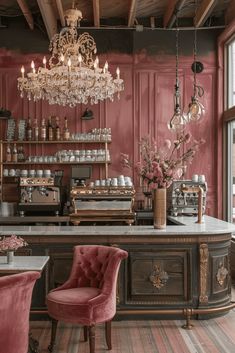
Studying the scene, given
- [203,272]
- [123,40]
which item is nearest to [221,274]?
[203,272]

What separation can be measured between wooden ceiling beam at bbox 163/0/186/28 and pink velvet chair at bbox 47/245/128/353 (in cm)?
412

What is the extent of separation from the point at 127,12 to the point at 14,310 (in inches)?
254

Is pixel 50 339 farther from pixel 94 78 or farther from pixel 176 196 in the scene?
pixel 176 196

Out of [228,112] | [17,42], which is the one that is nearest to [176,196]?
[228,112]

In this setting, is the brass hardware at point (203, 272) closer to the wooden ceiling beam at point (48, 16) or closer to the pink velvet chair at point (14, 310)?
the pink velvet chair at point (14, 310)

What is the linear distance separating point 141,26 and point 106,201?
3.26m

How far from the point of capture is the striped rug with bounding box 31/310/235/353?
438cm

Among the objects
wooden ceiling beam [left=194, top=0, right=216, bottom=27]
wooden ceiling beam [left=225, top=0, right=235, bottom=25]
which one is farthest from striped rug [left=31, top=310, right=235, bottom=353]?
wooden ceiling beam [left=225, top=0, right=235, bottom=25]

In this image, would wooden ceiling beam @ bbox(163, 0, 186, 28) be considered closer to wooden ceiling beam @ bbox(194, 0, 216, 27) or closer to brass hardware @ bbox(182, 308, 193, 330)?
wooden ceiling beam @ bbox(194, 0, 216, 27)

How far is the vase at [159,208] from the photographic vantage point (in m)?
5.36

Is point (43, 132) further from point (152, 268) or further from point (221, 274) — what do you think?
point (221, 274)

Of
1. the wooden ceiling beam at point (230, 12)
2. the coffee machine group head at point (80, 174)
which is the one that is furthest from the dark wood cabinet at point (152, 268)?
the wooden ceiling beam at point (230, 12)

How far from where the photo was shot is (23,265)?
392 cm

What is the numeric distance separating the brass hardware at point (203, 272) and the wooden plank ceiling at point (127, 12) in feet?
12.1
